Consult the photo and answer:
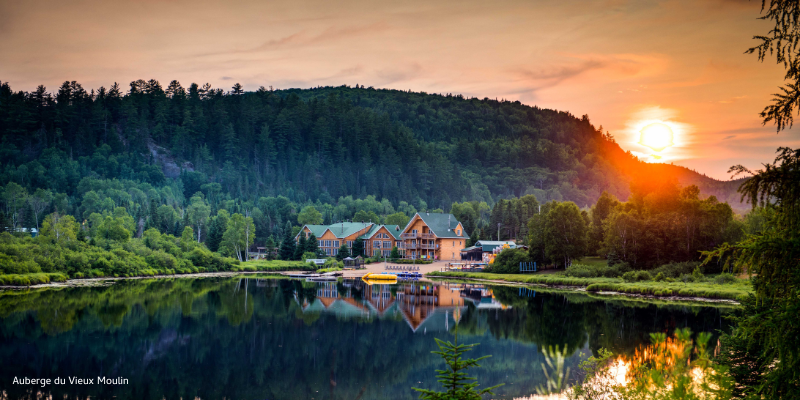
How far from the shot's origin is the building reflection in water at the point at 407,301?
120 feet

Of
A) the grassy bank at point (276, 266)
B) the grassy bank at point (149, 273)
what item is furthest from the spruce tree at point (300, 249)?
the grassy bank at point (149, 273)

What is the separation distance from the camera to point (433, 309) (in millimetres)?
40188

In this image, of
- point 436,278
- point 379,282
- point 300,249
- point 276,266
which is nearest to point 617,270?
point 436,278

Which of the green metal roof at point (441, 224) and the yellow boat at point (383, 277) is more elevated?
the green metal roof at point (441, 224)

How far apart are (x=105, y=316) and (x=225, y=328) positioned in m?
7.26

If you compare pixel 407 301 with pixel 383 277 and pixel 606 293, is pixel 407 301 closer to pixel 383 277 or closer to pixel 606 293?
pixel 606 293

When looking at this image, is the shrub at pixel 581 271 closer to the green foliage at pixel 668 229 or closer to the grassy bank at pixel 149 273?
the green foliage at pixel 668 229

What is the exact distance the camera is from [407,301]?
44.9m

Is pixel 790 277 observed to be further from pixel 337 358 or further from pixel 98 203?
pixel 98 203

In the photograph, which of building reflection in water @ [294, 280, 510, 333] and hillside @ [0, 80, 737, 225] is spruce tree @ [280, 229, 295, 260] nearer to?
building reflection in water @ [294, 280, 510, 333]

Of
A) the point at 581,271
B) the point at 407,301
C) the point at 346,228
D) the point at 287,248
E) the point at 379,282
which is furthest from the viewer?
the point at 346,228

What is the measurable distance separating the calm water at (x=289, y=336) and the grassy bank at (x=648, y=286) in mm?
3617

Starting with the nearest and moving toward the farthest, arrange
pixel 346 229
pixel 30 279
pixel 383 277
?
pixel 30 279, pixel 383 277, pixel 346 229

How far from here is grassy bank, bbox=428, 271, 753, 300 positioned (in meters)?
40.7
